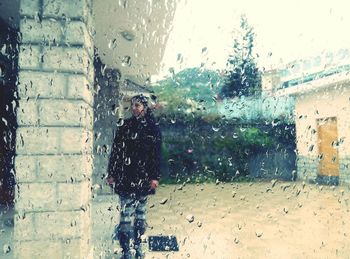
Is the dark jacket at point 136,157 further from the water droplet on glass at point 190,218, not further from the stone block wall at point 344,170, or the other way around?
the stone block wall at point 344,170

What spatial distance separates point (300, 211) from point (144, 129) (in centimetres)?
469

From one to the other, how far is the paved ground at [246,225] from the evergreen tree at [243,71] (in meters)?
20.4

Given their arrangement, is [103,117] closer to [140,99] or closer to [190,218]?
[190,218]

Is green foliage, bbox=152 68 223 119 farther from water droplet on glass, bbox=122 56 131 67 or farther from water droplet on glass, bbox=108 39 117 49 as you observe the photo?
water droplet on glass, bbox=108 39 117 49

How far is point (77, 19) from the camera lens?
2.68m

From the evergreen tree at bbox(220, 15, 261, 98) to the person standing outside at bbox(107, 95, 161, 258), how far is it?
1009 inches

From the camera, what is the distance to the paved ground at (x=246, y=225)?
3.90 meters

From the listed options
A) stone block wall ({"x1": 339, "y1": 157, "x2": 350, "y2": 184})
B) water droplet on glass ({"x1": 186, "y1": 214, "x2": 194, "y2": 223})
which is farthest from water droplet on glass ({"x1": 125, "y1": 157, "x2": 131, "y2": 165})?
stone block wall ({"x1": 339, "y1": 157, "x2": 350, "y2": 184})

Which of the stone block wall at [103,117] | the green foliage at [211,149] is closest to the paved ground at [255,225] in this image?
the stone block wall at [103,117]

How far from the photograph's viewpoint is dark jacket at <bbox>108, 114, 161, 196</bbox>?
315 centimetres

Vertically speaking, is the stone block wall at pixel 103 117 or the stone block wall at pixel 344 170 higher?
the stone block wall at pixel 103 117

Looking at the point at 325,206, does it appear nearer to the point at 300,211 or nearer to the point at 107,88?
the point at 300,211

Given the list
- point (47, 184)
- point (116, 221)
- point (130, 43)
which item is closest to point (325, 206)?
point (116, 221)

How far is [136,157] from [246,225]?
3060 mm
